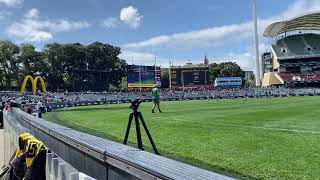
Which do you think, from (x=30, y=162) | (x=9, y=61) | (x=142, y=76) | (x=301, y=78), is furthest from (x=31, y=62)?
(x=30, y=162)

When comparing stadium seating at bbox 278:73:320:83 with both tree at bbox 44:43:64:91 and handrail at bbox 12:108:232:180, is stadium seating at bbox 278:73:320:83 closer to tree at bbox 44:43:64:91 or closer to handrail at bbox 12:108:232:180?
tree at bbox 44:43:64:91

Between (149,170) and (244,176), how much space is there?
159 inches

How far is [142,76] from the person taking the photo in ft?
334

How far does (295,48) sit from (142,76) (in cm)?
6450

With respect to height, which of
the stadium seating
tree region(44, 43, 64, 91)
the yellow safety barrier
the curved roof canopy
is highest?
the curved roof canopy

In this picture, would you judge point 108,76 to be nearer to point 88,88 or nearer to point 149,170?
point 88,88

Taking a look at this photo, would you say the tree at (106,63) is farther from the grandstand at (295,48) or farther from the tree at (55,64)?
the grandstand at (295,48)

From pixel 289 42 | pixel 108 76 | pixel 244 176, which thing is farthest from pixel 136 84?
pixel 244 176

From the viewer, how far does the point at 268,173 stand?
8.02 m

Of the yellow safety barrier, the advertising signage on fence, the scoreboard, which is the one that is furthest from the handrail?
the scoreboard

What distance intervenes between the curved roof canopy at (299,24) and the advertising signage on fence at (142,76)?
55990 mm

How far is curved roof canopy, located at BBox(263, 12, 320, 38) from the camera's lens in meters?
137

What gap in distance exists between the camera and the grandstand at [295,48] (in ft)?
456

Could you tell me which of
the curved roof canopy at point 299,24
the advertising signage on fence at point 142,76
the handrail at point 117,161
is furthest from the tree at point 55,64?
the handrail at point 117,161
